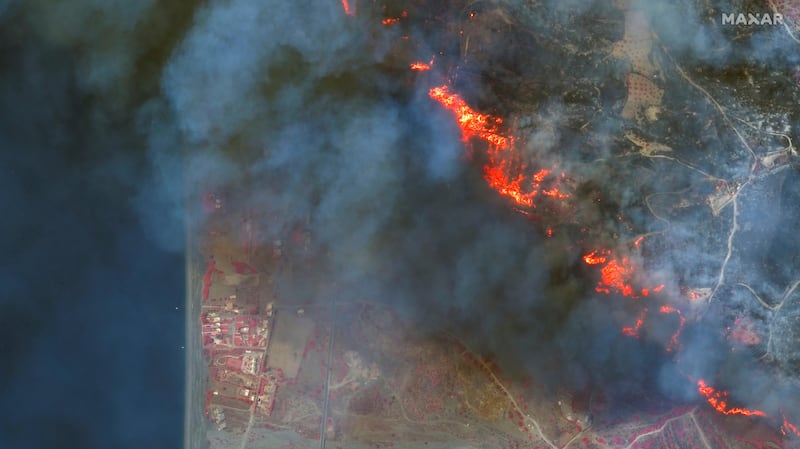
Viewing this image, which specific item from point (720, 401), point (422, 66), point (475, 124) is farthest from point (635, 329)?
point (422, 66)

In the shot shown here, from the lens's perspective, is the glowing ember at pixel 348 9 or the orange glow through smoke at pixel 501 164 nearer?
the orange glow through smoke at pixel 501 164

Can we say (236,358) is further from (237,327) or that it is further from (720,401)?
(720,401)

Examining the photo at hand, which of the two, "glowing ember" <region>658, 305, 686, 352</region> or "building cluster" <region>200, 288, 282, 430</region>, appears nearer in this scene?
"glowing ember" <region>658, 305, 686, 352</region>

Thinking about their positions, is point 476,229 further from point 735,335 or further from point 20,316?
point 20,316

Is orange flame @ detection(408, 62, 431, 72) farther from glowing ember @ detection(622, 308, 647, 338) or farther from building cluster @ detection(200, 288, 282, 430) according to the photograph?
glowing ember @ detection(622, 308, 647, 338)

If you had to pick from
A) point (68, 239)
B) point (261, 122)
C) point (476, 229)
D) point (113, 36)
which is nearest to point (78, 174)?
point (68, 239)

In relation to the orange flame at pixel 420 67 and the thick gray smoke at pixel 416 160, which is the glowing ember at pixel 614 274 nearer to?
the thick gray smoke at pixel 416 160

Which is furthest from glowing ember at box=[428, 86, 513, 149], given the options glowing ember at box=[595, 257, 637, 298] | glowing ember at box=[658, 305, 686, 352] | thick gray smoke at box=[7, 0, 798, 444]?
glowing ember at box=[658, 305, 686, 352]

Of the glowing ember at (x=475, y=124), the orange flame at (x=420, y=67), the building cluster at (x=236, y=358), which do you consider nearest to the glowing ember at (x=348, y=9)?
the orange flame at (x=420, y=67)

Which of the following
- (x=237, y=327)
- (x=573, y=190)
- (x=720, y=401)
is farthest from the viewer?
(x=237, y=327)
